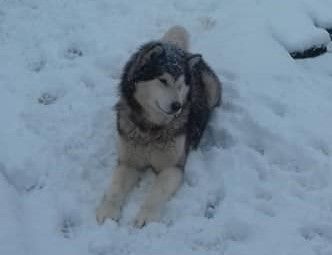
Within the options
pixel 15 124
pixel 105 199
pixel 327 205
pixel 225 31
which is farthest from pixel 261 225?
pixel 225 31

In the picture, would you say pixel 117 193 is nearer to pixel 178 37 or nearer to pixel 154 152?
pixel 154 152

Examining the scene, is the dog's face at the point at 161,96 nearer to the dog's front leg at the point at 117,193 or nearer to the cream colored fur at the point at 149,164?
the cream colored fur at the point at 149,164

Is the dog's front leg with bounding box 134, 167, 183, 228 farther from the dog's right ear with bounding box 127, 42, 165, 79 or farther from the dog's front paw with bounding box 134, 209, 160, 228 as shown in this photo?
the dog's right ear with bounding box 127, 42, 165, 79

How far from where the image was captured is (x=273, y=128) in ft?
18.7

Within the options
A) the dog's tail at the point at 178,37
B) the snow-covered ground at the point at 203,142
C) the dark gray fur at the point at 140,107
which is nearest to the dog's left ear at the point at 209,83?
the snow-covered ground at the point at 203,142

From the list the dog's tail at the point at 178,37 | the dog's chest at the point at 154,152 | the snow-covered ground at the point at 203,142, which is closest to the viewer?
the snow-covered ground at the point at 203,142

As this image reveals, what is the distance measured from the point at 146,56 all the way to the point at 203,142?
122cm

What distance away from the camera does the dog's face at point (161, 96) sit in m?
4.66

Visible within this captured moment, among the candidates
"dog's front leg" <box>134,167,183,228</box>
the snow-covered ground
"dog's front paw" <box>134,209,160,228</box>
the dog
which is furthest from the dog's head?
"dog's front paw" <box>134,209,160,228</box>

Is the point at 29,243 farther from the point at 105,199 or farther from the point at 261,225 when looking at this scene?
the point at 261,225

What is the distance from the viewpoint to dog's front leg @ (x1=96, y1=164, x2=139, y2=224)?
181 inches

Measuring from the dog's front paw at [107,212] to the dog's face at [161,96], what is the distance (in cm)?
81

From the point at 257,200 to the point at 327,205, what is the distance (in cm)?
58

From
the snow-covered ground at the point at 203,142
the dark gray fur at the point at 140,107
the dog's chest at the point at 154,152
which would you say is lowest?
the snow-covered ground at the point at 203,142
